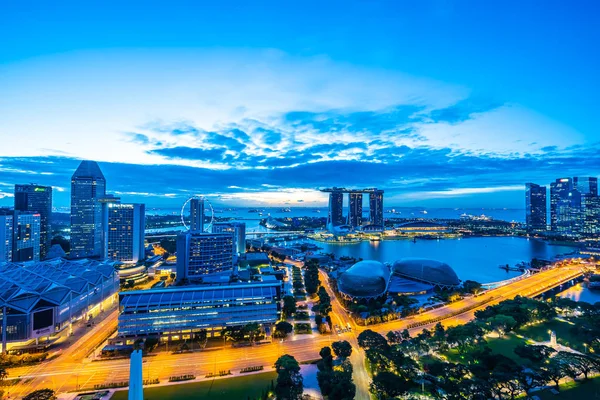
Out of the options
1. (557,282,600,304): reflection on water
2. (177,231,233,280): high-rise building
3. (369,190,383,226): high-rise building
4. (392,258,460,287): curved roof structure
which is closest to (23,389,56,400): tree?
(177,231,233,280): high-rise building

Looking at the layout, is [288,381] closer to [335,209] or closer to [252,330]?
[252,330]

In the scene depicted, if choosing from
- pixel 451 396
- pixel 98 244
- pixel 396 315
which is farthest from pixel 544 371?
pixel 98 244

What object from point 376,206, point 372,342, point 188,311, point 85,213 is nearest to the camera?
point 372,342

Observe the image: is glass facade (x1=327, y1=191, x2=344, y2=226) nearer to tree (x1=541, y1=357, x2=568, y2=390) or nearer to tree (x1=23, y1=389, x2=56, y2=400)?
tree (x1=541, y1=357, x2=568, y2=390)

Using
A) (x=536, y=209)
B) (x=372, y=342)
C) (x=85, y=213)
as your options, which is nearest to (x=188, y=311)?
(x=372, y=342)

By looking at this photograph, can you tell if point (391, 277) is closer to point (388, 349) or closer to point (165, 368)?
point (388, 349)

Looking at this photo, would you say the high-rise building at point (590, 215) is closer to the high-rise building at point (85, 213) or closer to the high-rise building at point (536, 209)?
the high-rise building at point (536, 209)
